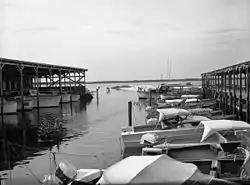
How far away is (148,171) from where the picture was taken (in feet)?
8.34

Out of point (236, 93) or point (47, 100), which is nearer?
point (236, 93)

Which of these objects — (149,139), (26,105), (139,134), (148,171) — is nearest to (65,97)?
Answer: (26,105)

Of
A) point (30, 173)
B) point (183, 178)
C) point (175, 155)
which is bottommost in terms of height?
point (30, 173)

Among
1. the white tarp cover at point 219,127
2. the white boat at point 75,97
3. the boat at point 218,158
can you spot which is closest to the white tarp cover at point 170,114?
the white tarp cover at point 219,127

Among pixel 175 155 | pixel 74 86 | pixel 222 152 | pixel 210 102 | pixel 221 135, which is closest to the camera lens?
pixel 222 152

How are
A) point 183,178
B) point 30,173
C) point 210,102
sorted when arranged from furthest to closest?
point 210,102
point 30,173
point 183,178

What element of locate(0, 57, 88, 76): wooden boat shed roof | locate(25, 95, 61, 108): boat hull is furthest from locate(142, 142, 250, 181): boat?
locate(25, 95, 61, 108): boat hull

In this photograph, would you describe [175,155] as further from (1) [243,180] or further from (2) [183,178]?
(2) [183,178]

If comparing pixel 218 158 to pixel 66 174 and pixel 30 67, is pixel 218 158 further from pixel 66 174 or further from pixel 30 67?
pixel 30 67

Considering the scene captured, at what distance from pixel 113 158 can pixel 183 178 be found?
13.7 ft

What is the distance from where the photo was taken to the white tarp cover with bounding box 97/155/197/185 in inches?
92.6


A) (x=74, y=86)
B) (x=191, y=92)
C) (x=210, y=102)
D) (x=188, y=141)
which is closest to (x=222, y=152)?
(x=188, y=141)

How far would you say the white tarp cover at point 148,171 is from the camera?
2352 millimetres

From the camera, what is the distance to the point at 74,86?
2552 cm
